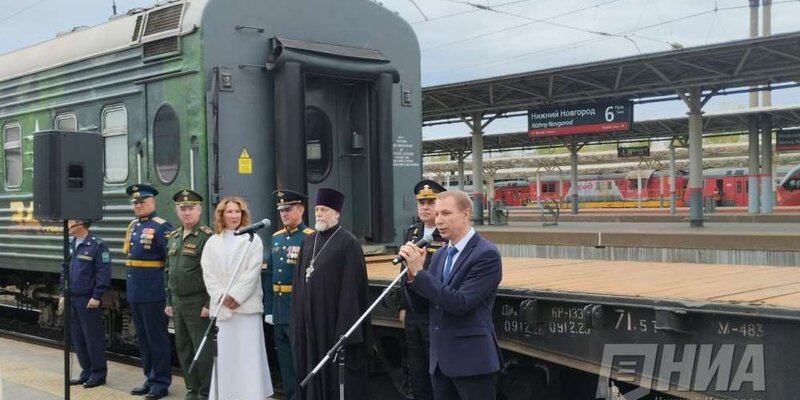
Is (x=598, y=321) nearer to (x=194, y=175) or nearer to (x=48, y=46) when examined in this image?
(x=194, y=175)

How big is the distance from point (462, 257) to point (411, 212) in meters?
4.33

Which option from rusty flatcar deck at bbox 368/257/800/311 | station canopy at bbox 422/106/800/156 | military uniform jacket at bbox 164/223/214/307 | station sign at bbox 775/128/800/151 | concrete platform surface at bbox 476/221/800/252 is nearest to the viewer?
rusty flatcar deck at bbox 368/257/800/311

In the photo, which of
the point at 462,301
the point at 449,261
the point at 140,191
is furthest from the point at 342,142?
the point at 462,301

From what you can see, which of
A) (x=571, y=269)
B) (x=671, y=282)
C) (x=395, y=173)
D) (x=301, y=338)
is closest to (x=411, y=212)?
(x=395, y=173)

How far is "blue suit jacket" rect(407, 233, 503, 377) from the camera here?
14.0 ft

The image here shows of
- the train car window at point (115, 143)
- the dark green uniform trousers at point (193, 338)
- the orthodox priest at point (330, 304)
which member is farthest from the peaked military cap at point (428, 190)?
the train car window at point (115, 143)

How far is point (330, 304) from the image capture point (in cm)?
549

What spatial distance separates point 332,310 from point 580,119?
710 inches

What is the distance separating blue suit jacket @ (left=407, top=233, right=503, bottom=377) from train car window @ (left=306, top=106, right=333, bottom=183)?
13.3ft

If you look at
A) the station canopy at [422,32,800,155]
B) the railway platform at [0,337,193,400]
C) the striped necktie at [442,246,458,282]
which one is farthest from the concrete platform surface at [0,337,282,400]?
the station canopy at [422,32,800,155]

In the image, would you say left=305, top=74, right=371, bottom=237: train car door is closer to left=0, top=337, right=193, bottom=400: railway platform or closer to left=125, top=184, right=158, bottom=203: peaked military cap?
left=125, top=184, right=158, bottom=203: peaked military cap

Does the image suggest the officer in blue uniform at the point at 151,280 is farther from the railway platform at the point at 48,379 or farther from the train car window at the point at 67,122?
the train car window at the point at 67,122

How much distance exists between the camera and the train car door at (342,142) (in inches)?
327

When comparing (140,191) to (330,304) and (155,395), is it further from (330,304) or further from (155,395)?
(330,304)
